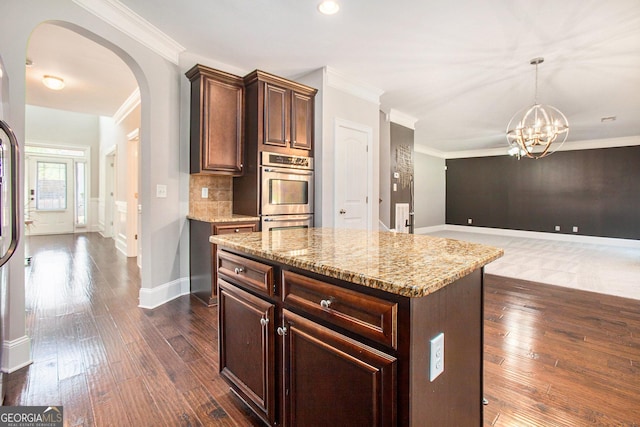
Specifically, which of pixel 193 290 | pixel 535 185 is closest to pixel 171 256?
pixel 193 290

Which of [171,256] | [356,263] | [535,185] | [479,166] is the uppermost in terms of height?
[479,166]

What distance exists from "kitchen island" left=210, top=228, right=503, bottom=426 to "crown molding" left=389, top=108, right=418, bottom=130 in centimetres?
445

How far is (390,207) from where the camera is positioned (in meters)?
5.54

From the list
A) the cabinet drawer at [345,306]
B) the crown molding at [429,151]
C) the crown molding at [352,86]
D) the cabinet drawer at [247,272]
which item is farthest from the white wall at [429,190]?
the cabinet drawer at [345,306]

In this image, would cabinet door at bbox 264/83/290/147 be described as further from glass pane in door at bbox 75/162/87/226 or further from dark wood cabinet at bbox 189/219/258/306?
glass pane in door at bbox 75/162/87/226

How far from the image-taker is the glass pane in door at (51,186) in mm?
7730

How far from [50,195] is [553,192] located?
1339 cm

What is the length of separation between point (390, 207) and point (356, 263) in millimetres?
4649

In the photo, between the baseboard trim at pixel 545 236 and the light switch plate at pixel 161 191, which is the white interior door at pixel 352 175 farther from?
the baseboard trim at pixel 545 236

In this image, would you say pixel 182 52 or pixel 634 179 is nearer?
pixel 182 52

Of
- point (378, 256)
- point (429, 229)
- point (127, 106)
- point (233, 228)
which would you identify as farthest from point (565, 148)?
point (127, 106)

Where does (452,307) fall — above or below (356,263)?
below

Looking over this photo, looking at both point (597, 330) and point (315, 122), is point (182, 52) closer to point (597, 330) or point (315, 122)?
point (315, 122)

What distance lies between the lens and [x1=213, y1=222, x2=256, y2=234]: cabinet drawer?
2986 mm
